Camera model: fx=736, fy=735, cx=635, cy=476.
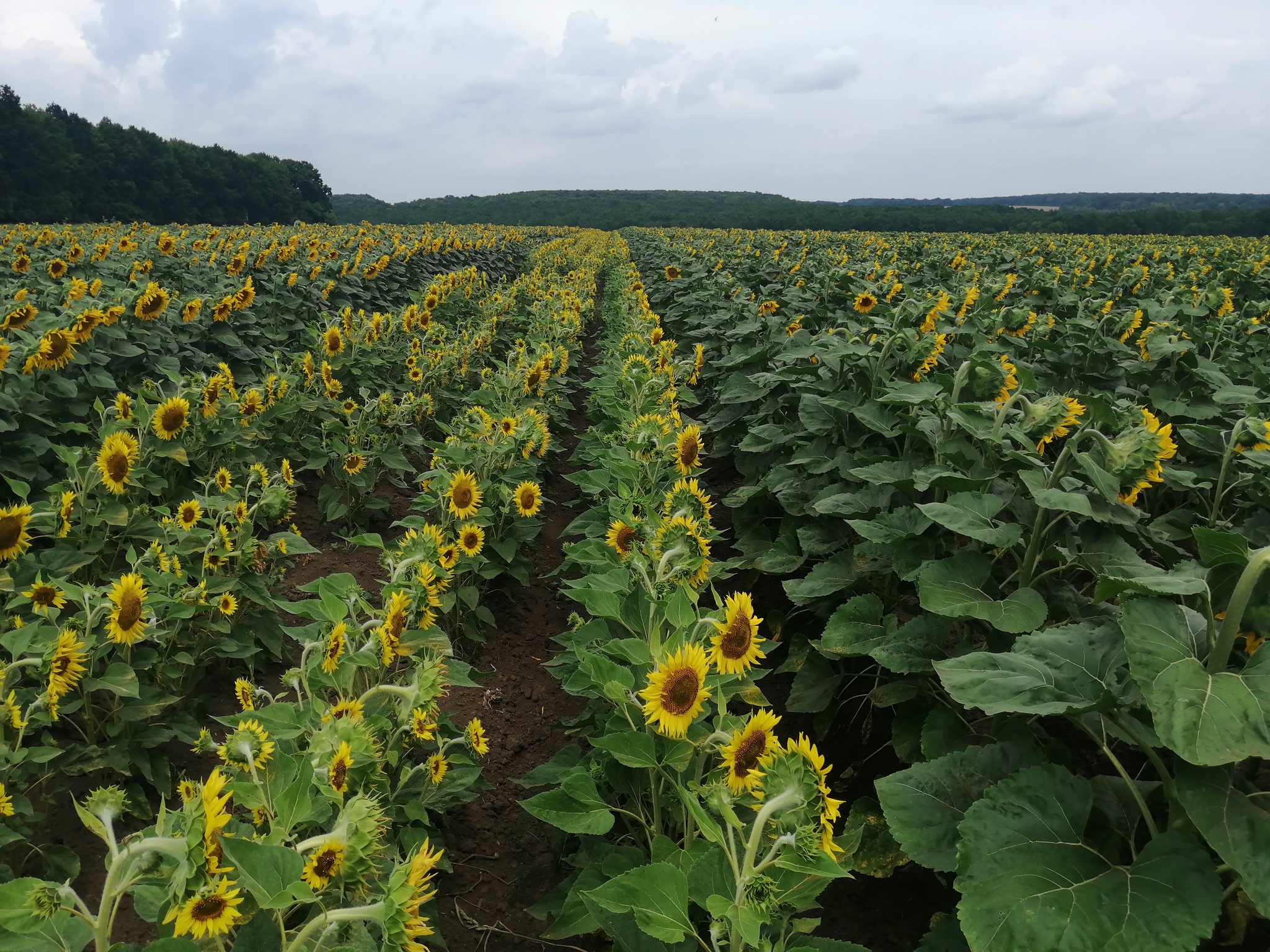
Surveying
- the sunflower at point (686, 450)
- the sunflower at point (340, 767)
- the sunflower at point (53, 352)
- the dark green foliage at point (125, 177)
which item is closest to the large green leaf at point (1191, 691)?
the sunflower at point (340, 767)

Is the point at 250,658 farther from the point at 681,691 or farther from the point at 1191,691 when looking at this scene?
the point at 1191,691

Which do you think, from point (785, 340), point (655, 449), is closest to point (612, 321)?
point (785, 340)

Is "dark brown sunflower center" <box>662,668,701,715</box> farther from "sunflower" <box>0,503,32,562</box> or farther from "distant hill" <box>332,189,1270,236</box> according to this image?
"distant hill" <box>332,189,1270,236</box>

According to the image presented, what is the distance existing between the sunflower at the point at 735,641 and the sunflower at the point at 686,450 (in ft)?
5.85

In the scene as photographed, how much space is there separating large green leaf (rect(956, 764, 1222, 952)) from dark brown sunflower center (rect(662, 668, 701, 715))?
0.65m

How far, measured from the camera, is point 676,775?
86.0 inches

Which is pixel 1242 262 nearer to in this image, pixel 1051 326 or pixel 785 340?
pixel 1051 326

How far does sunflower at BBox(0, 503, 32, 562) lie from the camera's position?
2881 millimetres

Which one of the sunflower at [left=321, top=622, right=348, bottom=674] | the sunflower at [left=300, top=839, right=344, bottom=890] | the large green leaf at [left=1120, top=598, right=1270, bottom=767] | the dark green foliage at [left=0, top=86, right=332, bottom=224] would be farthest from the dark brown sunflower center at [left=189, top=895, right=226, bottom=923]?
the dark green foliage at [left=0, top=86, right=332, bottom=224]

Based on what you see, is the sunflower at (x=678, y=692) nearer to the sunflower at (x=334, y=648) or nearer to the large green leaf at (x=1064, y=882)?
the large green leaf at (x=1064, y=882)

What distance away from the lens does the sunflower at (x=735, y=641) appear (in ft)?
6.44

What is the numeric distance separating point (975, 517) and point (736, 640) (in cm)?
85

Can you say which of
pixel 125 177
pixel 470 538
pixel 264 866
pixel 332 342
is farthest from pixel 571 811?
pixel 125 177

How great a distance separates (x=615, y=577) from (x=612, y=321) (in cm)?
909
